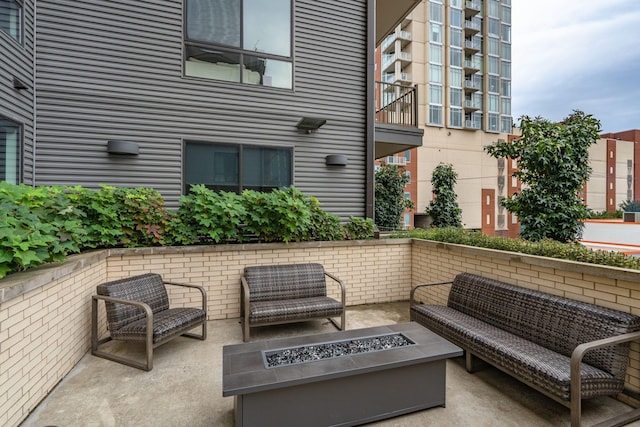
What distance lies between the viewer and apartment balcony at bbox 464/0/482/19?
2658cm

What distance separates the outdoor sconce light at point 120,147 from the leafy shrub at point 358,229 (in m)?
3.66

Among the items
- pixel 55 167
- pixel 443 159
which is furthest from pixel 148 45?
pixel 443 159

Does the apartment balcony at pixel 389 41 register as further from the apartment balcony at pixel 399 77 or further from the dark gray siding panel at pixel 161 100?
the dark gray siding panel at pixel 161 100

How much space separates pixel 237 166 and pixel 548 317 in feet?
15.7

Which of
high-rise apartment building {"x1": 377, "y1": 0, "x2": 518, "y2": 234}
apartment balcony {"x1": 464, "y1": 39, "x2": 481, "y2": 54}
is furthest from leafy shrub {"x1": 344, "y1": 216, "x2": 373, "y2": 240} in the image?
apartment balcony {"x1": 464, "y1": 39, "x2": 481, "y2": 54}

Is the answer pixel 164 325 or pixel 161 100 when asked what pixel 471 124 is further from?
pixel 164 325

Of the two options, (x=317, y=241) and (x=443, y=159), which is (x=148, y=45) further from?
(x=443, y=159)

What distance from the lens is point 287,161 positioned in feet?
19.0

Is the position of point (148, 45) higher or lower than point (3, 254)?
higher

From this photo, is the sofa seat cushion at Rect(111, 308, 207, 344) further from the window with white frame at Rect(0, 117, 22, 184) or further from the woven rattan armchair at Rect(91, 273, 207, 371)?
the window with white frame at Rect(0, 117, 22, 184)

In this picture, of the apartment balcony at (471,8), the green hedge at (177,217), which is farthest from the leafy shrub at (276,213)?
the apartment balcony at (471,8)

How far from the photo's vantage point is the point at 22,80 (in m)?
4.16

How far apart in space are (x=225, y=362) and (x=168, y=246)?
101 inches

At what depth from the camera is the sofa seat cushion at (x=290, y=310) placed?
366cm
